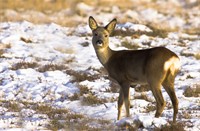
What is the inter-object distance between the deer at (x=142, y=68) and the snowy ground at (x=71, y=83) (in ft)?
1.68

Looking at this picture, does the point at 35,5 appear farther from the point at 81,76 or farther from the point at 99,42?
the point at 99,42

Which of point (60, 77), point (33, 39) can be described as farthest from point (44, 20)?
point (60, 77)

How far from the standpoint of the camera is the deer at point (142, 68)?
813 cm

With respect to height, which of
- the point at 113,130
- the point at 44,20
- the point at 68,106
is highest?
the point at 44,20

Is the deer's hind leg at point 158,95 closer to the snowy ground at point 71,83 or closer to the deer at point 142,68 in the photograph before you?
the deer at point 142,68

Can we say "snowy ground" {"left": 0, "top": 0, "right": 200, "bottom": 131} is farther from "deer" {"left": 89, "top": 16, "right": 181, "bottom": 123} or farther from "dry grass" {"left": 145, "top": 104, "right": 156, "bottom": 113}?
"deer" {"left": 89, "top": 16, "right": 181, "bottom": 123}

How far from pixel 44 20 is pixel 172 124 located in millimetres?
17171

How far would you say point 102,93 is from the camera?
11281mm

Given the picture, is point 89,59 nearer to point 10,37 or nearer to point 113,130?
point 10,37

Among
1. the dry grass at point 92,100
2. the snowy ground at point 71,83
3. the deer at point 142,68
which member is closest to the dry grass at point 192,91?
the snowy ground at point 71,83

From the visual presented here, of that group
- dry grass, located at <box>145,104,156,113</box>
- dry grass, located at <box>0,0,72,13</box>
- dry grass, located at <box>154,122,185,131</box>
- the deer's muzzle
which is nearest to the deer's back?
the deer's muzzle

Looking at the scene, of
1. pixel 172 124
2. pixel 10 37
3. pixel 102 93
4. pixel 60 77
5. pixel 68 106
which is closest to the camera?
pixel 172 124

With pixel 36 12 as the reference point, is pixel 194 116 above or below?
below

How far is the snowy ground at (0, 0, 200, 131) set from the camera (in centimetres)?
868
